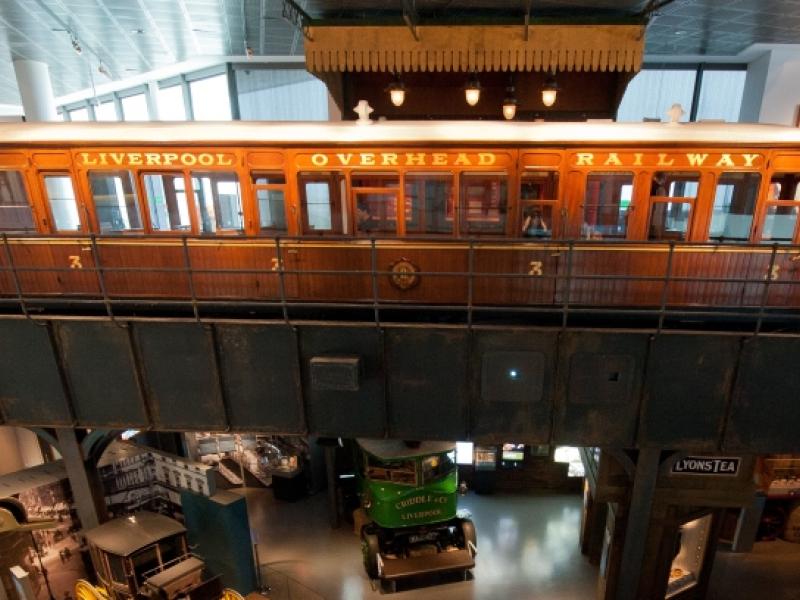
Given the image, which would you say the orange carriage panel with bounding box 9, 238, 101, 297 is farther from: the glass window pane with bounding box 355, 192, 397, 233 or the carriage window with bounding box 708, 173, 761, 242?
the carriage window with bounding box 708, 173, 761, 242

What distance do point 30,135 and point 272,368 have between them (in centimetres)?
571

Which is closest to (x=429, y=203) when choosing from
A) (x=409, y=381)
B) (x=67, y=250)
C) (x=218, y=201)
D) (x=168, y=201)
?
(x=409, y=381)

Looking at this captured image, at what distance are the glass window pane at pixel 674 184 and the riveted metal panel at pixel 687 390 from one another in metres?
2.65

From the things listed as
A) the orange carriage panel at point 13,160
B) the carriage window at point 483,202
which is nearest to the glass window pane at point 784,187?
the carriage window at point 483,202

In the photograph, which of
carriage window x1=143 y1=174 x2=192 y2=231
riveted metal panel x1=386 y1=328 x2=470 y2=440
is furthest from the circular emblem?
carriage window x1=143 y1=174 x2=192 y2=231

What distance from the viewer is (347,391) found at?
6.07 metres

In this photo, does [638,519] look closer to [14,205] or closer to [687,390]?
[687,390]

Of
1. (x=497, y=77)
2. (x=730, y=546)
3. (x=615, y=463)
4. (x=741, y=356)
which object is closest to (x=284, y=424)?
(x=615, y=463)

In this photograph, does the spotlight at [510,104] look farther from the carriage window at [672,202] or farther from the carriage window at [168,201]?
the carriage window at [168,201]

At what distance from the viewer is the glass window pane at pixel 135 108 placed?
864 inches

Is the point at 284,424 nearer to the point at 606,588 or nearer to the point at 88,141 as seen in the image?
the point at 88,141

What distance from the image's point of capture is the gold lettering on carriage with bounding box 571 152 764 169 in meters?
6.63

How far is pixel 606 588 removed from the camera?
760 centimetres

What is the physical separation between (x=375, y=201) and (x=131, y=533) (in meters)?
6.86
